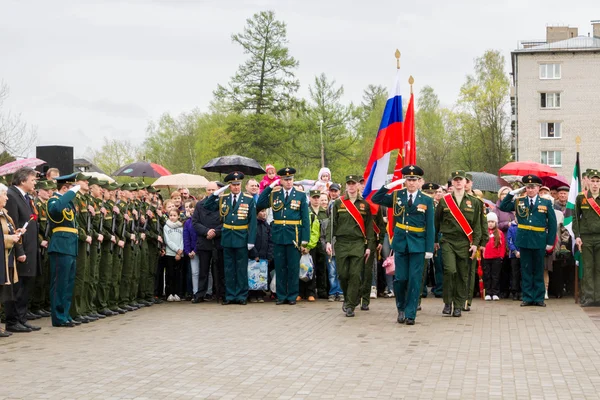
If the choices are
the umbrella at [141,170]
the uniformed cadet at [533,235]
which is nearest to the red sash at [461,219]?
the uniformed cadet at [533,235]

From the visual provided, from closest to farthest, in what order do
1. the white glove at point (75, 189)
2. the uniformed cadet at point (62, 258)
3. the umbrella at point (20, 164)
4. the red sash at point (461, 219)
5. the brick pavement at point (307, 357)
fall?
the brick pavement at point (307, 357) → the white glove at point (75, 189) → the uniformed cadet at point (62, 258) → the red sash at point (461, 219) → the umbrella at point (20, 164)

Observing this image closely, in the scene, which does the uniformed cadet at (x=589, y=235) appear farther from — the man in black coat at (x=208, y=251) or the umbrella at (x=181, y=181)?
the umbrella at (x=181, y=181)

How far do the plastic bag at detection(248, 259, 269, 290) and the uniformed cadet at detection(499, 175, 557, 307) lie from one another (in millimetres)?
4393

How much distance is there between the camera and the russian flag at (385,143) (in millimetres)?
13898

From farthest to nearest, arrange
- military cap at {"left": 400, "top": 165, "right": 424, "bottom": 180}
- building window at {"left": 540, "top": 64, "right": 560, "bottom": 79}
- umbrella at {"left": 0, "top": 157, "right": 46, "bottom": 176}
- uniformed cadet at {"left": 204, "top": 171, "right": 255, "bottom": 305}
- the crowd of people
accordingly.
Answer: building window at {"left": 540, "top": 64, "right": 560, "bottom": 79}
uniformed cadet at {"left": 204, "top": 171, "right": 255, "bottom": 305}
umbrella at {"left": 0, "top": 157, "right": 46, "bottom": 176}
military cap at {"left": 400, "top": 165, "right": 424, "bottom": 180}
the crowd of people

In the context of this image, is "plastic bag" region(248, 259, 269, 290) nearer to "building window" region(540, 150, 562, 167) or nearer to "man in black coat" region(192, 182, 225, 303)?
"man in black coat" region(192, 182, 225, 303)

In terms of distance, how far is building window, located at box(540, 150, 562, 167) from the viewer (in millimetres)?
67750

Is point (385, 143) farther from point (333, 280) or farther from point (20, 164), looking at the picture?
point (20, 164)

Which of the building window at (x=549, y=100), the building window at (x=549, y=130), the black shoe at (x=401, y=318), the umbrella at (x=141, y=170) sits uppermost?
the building window at (x=549, y=100)

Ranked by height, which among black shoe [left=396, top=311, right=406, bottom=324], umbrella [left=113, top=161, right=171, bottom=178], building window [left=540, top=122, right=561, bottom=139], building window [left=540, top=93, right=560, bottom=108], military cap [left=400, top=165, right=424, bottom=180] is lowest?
black shoe [left=396, top=311, right=406, bottom=324]

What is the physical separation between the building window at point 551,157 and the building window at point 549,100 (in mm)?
3739

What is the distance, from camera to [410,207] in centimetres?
1227

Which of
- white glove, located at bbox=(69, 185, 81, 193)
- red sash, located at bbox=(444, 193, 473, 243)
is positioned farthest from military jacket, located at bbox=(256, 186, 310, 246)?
white glove, located at bbox=(69, 185, 81, 193)

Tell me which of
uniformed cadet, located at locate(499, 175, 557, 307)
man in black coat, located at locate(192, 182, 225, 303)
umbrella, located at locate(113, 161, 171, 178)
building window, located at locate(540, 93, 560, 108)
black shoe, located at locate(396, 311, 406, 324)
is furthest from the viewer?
building window, located at locate(540, 93, 560, 108)
